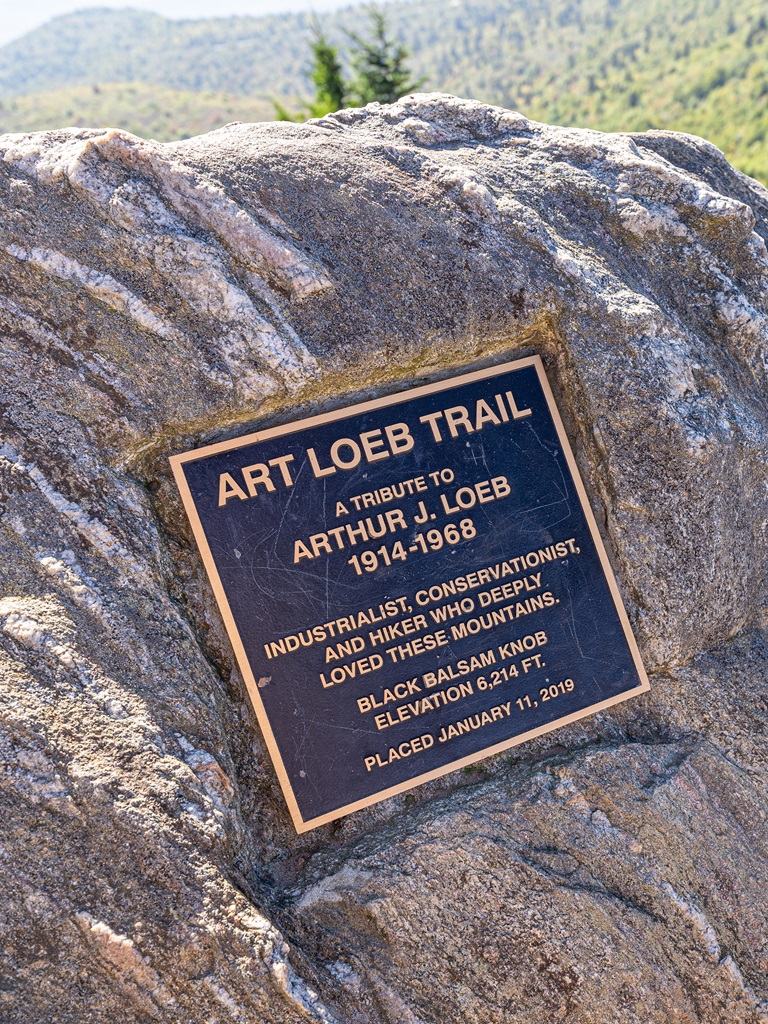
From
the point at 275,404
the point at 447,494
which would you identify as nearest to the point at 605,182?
the point at 447,494

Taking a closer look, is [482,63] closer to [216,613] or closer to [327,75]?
[327,75]

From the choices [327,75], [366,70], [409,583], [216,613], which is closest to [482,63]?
[366,70]

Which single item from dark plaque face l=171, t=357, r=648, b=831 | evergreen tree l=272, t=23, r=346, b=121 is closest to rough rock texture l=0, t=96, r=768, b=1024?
dark plaque face l=171, t=357, r=648, b=831

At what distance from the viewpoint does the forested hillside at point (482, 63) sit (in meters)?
28.0

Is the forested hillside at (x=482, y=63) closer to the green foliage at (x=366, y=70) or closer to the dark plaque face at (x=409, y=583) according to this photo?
the green foliage at (x=366, y=70)

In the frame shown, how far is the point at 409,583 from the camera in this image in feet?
9.07

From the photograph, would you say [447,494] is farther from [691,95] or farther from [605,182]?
[691,95]

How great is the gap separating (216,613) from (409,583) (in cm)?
73

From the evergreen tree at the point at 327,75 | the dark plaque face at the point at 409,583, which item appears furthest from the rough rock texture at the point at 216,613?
the evergreen tree at the point at 327,75

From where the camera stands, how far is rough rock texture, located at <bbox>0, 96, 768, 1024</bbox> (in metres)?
2.15

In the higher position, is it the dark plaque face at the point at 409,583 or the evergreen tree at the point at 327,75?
the evergreen tree at the point at 327,75

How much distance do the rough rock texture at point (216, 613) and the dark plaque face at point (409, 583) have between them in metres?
0.12

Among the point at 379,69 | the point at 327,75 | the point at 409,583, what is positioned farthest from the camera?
the point at 379,69

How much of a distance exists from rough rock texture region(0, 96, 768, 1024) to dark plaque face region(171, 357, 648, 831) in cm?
12
